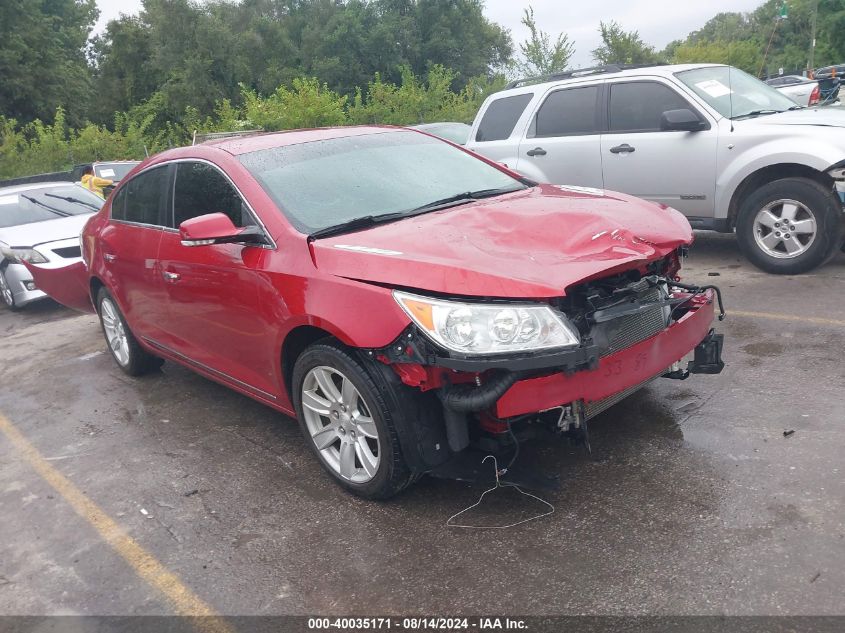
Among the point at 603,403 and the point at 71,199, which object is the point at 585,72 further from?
the point at 71,199

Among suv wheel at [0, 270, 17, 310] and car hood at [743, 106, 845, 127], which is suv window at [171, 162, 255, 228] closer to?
car hood at [743, 106, 845, 127]

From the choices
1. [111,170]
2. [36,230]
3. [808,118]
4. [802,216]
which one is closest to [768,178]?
[802,216]

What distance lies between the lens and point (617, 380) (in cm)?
319

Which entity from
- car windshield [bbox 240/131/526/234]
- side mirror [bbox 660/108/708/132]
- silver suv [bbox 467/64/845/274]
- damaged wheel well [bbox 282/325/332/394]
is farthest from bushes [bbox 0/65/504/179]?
damaged wheel well [bbox 282/325/332/394]

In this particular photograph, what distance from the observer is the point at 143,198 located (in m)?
5.16

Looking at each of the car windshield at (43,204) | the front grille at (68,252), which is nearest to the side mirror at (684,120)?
the front grille at (68,252)

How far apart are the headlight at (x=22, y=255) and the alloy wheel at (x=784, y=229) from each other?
731cm

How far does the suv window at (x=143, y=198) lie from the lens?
4.92 m

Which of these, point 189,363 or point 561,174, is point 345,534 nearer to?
point 189,363

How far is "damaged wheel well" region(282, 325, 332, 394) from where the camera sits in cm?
360

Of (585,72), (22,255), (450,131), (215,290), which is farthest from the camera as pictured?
(450,131)

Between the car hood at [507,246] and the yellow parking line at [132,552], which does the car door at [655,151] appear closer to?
the car hood at [507,246]

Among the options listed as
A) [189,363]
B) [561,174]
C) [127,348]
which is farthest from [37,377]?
[561,174]

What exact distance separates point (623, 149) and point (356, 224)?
14.4 ft
